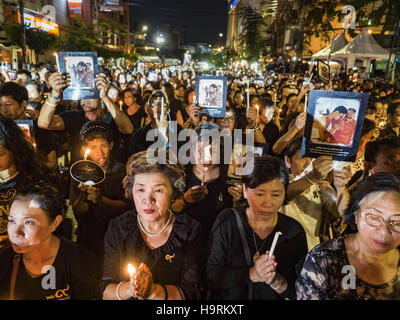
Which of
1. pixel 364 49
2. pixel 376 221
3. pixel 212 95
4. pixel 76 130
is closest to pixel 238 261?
pixel 376 221

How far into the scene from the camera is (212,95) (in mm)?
4863

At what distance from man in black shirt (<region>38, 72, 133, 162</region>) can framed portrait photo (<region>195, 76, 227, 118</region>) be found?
1.31 metres

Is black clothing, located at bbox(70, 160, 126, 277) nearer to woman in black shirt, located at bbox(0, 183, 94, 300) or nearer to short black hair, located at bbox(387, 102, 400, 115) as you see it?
woman in black shirt, located at bbox(0, 183, 94, 300)

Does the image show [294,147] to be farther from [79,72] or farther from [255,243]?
[79,72]

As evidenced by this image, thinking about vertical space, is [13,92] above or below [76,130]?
above

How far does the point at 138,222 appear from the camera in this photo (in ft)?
7.30

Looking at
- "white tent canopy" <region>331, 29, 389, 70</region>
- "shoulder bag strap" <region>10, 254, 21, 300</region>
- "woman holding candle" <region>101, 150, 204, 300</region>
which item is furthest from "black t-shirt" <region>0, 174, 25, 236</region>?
"white tent canopy" <region>331, 29, 389, 70</region>

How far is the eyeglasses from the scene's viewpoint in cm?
170

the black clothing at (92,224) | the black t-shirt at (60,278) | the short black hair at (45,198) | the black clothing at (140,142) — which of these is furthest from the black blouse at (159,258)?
the black clothing at (140,142)

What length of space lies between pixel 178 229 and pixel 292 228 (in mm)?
852

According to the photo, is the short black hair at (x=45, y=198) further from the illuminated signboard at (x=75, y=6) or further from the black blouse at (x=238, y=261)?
the illuminated signboard at (x=75, y=6)

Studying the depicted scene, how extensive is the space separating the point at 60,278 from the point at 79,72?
7.69 feet

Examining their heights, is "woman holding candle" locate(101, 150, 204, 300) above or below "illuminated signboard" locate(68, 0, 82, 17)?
below
